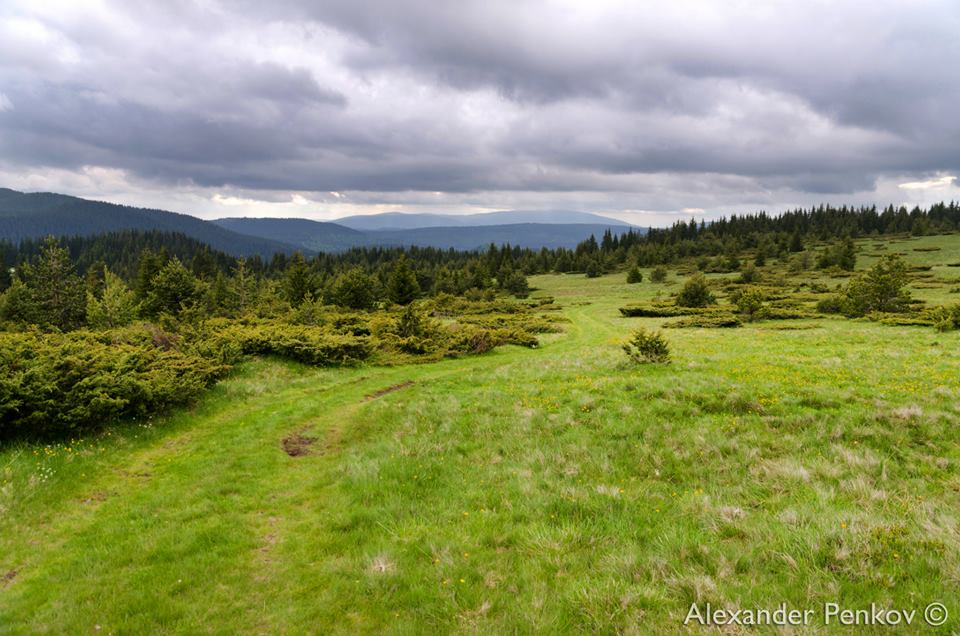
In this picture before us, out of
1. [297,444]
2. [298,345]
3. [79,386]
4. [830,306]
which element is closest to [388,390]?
[298,345]

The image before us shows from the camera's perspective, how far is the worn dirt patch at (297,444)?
1286 centimetres

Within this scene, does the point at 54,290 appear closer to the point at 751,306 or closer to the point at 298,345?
the point at 298,345

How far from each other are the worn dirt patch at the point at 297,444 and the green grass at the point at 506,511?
0.35 m

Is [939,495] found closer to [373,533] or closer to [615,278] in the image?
[373,533]

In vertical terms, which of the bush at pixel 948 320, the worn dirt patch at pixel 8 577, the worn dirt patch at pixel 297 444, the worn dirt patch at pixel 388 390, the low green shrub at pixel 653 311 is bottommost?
the low green shrub at pixel 653 311

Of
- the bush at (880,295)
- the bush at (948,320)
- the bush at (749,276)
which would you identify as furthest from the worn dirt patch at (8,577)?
the bush at (749,276)

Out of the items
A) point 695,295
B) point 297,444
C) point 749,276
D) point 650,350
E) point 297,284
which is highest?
point 749,276

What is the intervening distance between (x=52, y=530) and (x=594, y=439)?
37.7 ft

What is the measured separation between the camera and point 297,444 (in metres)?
13.5

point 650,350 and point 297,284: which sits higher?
point 650,350

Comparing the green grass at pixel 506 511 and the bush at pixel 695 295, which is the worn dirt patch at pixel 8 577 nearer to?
the green grass at pixel 506 511

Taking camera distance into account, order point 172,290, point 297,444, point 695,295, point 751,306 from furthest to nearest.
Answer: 1. point 695,295
2. point 751,306
3. point 172,290
4. point 297,444

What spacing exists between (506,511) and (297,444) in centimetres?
789

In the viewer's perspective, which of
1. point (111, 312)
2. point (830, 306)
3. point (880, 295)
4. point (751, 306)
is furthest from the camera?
point (830, 306)
